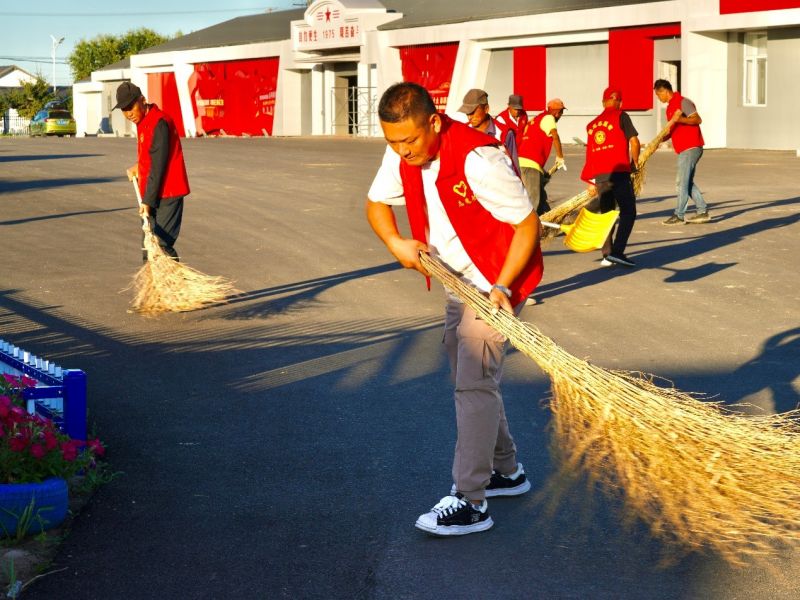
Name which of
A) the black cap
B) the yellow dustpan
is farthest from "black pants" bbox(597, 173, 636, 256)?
the black cap

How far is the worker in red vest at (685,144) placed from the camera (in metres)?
15.8

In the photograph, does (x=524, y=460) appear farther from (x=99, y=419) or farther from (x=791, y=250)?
(x=791, y=250)

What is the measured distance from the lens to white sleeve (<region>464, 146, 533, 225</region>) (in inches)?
187

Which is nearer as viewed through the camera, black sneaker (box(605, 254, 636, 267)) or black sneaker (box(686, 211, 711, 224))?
black sneaker (box(605, 254, 636, 267))

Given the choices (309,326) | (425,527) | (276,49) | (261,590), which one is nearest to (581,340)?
(309,326)

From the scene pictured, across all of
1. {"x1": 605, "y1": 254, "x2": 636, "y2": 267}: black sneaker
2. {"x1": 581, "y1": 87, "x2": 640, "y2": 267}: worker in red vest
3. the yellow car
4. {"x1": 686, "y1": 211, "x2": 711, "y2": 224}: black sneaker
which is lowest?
{"x1": 605, "y1": 254, "x2": 636, "y2": 267}: black sneaker

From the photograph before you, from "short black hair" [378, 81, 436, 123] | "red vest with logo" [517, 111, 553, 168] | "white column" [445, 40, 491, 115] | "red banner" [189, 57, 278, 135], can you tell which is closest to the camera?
"short black hair" [378, 81, 436, 123]

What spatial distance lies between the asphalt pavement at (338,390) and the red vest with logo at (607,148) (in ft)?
3.49

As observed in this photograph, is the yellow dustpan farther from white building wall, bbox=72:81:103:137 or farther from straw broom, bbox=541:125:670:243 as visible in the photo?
white building wall, bbox=72:81:103:137

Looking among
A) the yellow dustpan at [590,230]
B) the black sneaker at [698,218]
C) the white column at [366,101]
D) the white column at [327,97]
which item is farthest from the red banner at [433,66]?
the yellow dustpan at [590,230]

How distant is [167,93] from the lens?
6103 cm

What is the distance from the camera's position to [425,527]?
16.0 feet

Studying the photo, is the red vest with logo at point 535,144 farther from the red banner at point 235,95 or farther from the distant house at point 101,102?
the distant house at point 101,102

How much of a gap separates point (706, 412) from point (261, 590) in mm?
2122
